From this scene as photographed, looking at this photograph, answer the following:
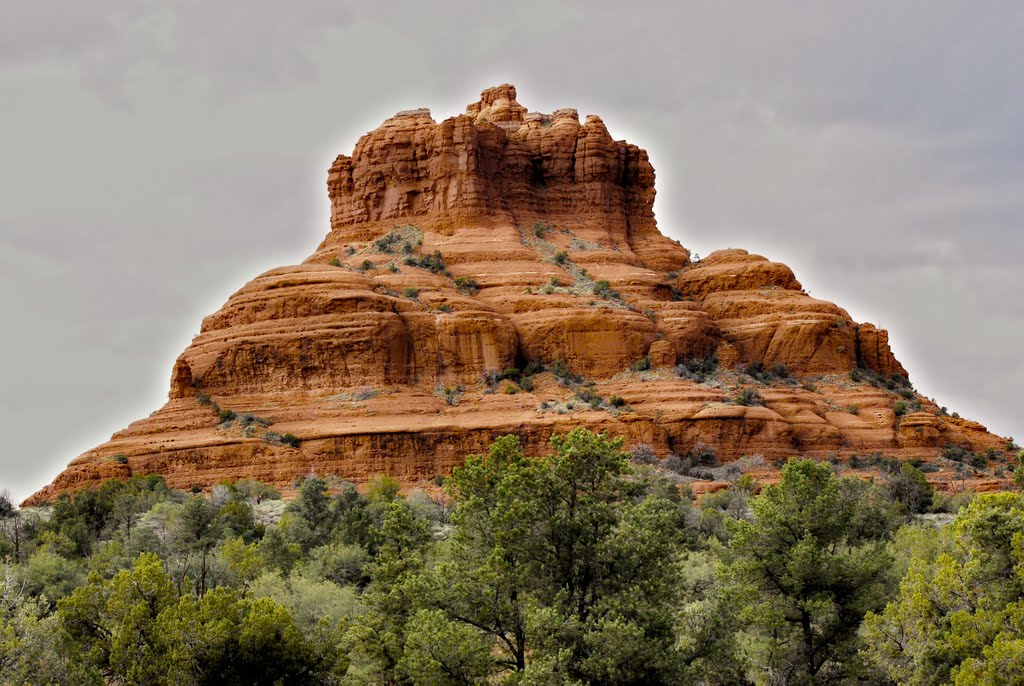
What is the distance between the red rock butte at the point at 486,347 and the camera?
7831 cm

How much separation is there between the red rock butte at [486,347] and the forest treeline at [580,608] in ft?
131

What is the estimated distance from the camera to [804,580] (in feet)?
109

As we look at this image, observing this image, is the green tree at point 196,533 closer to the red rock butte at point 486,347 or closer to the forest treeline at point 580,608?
the forest treeline at point 580,608

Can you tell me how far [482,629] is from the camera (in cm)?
3078

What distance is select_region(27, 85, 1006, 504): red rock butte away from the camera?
78312 mm

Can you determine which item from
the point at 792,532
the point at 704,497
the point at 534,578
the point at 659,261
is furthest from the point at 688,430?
the point at 534,578

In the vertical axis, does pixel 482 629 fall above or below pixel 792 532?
below

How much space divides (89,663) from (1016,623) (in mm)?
22850

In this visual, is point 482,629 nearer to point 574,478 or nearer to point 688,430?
point 574,478

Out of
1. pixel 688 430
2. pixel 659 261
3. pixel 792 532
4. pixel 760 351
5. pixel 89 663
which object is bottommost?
pixel 89 663

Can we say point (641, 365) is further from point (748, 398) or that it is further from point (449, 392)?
point (449, 392)

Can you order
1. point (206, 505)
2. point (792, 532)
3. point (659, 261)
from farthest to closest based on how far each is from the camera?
point (659, 261) → point (206, 505) → point (792, 532)

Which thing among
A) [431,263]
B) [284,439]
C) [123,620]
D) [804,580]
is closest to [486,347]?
[431,263]

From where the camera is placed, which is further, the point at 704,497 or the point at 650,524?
the point at 704,497
